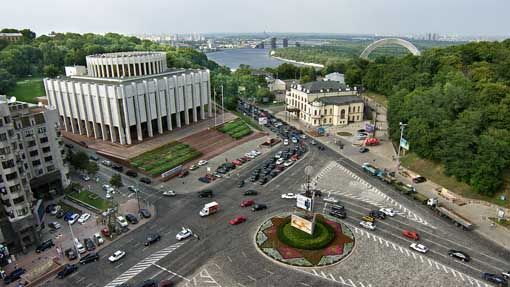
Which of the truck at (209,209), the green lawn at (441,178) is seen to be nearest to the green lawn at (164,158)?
the truck at (209,209)

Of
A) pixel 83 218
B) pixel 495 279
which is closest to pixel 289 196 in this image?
pixel 495 279

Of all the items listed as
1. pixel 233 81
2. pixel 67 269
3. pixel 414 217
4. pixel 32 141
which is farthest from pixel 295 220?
pixel 233 81

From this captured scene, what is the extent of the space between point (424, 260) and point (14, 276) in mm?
57304

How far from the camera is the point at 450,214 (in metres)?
59.6

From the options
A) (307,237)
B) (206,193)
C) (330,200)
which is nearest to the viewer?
(307,237)

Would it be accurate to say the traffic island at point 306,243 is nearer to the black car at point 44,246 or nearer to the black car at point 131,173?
the black car at point 44,246

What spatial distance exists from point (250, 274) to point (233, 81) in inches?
4199

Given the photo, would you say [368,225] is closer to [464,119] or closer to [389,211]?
[389,211]

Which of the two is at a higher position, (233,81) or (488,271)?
(233,81)

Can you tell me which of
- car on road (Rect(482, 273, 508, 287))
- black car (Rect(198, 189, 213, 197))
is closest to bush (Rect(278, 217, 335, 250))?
black car (Rect(198, 189, 213, 197))

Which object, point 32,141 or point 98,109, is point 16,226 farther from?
point 98,109

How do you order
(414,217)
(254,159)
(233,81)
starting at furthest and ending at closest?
(233,81), (254,159), (414,217)

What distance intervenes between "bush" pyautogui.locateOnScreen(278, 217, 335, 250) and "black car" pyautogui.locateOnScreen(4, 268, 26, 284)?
37.1 metres

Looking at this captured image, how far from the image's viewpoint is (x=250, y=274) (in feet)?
150
